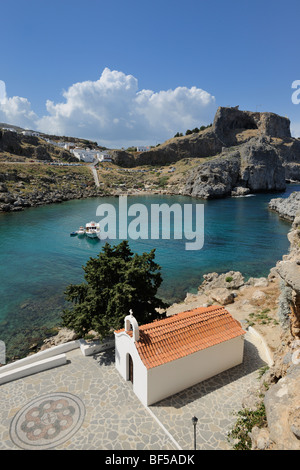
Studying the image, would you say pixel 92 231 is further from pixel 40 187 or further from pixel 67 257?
pixel 40 187

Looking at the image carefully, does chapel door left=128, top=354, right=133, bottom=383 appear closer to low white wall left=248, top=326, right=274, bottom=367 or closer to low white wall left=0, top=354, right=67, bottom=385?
low white wall left=0, top=354, right=67, bottom=385

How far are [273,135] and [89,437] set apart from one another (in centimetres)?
19112

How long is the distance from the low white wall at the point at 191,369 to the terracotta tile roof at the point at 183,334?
0.97ft

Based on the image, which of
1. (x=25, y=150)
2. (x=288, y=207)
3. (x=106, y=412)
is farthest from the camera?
(x=25, y=150)

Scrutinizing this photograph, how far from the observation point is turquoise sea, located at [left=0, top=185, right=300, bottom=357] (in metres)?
25.8

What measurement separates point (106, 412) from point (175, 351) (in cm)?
407

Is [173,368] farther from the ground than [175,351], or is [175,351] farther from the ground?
[175,351]

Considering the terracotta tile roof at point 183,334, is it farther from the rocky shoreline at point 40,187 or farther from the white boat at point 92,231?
the rocky shoreline at point 40,187

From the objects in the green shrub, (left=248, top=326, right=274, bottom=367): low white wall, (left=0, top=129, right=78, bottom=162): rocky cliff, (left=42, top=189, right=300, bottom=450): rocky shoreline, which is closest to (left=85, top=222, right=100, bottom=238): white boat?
(left=42, top=189, right=300, bottom=450): rocky shoreline

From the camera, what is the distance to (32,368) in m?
14.9

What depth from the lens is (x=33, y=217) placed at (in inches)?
2707

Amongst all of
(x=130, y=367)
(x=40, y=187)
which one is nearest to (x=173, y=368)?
(x=130, y=367)

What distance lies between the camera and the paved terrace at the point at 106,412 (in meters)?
10.8

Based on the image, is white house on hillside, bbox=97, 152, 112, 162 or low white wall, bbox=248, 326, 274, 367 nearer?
low white wall, bbox=248, 326, 274, 367
